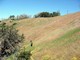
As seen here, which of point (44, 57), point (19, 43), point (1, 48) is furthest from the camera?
point (19, 43)

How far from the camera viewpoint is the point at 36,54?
34562 mm

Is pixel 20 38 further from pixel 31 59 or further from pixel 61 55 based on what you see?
pixel 61 55

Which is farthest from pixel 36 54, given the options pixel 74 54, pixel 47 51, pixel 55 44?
pixel 74 54

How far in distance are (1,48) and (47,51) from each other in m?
7.54

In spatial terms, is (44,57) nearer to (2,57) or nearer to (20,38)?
(2,57)

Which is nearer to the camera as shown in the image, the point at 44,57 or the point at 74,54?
the point at 74,54

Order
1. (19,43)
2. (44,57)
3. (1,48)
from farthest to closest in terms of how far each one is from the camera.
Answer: (19,43) → (1,48) → (44,57)

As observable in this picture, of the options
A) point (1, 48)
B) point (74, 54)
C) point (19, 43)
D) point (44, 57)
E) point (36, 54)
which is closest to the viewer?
point (74, 54)

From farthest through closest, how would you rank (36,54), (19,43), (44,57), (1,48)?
(19,43)
(1,48)
(36,54)
(44,57)

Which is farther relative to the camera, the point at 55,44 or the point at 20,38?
the point at 20,38

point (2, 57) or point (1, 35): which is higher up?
point (1, 35)

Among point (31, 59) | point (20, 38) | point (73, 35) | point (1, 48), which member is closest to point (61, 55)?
point (31, 59)

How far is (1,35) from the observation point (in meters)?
39.0

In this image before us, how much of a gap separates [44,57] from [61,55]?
246cm
